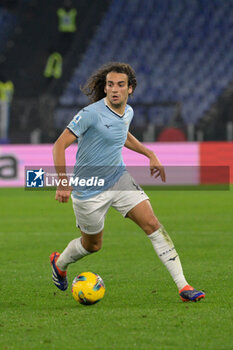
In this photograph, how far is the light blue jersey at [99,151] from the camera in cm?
649

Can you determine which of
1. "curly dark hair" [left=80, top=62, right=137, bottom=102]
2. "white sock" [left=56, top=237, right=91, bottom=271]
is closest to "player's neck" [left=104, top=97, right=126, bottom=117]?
"curly dark hair" [left=80, top=62, right=137, bottom=102]

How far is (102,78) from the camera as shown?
6.77 metres

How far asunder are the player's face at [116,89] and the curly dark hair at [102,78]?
0.22 feet

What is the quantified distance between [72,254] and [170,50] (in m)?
22.9

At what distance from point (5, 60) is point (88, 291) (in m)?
26.6

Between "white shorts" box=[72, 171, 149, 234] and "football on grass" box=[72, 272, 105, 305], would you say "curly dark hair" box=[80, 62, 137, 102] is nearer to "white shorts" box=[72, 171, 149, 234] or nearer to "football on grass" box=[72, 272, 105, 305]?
"white shorts" box=[72, 171, 149, 234]

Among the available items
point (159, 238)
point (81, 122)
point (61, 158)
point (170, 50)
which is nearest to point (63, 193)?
point (61, 158)

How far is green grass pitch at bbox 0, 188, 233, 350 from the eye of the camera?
17.3 feet

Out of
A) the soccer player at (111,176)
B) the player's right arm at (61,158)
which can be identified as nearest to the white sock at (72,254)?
the soccer player at (111,176)

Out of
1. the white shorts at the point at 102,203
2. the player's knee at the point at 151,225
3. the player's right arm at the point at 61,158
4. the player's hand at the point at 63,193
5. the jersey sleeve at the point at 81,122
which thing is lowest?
the player's knee at the point at 151,225

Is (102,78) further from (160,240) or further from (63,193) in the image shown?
(160,240)

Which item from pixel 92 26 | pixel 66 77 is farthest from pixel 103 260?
pixel 92 26

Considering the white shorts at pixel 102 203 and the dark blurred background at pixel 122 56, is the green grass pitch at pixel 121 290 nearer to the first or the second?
the white shorts at pixel 102 203

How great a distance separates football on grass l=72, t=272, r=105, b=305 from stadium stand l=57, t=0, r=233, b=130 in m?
20.0
